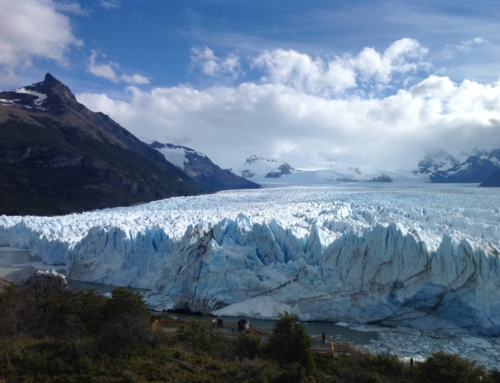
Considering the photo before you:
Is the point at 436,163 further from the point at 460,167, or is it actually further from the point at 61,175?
the point at 61,175

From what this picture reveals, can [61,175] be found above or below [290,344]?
above

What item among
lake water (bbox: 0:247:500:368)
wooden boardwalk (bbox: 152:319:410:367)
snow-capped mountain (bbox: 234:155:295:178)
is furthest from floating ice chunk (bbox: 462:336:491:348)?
snow-capped mountain (bbox: 234:155:295:178)

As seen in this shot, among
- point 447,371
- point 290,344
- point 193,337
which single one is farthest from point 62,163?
point 447,371

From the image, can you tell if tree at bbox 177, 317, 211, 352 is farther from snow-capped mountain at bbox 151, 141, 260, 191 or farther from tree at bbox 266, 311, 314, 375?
snow-capped mountain at bbox 151, 141, 260, 191

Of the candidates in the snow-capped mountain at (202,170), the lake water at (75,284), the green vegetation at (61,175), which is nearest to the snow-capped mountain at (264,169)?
the snow-capped mountain at (202,170)

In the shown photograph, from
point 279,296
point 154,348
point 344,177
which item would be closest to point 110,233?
point 279,296

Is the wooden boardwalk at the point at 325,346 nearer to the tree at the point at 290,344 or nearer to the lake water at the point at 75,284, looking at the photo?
the tree at the point at 290,344
